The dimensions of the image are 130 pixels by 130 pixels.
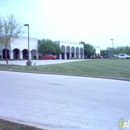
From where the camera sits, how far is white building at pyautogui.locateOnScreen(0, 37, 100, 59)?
58.6 meters

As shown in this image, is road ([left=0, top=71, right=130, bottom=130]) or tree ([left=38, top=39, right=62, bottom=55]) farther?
tree ([left=38, top=39, right=62, bottom=55])

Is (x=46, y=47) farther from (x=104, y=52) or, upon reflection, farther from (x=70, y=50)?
(x=104, y=52)

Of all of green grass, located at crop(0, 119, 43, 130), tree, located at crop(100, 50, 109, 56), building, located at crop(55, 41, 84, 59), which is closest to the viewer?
green grass, located at crop(0, 119, 43, 130)

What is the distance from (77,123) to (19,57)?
58.6 metres

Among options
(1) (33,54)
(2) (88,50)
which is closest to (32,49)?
(1) (33,54)

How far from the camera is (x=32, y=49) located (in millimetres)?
66188

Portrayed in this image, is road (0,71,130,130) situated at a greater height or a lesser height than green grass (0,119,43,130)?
lesser

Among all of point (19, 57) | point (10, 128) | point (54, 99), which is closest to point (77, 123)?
point (10, 128)

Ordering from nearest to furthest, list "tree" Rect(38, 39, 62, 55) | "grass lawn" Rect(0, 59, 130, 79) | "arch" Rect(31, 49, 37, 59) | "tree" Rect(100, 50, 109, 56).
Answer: "grass lawn" Rect(0, 59, 130, 79)
"arch" Rect(31, 49, 37, 59)
"tree" Rect(38, 39, 62, 55)
"tree" Rect(100, 50, 109, 56)

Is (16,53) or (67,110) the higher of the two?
(16,53)

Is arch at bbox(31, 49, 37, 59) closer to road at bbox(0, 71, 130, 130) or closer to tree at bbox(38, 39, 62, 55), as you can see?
tree at bbox(38, 39, 62, 55)

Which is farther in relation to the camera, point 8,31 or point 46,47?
point 46,47

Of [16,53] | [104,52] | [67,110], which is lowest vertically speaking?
[67,110]

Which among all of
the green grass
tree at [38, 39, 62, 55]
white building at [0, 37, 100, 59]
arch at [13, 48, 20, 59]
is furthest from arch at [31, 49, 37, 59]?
the green grass
